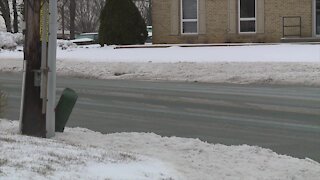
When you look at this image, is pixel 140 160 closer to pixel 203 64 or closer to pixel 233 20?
pixel 203 64

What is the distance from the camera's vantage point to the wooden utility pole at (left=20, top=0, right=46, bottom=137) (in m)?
7.70

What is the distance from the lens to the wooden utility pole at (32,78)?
770cm

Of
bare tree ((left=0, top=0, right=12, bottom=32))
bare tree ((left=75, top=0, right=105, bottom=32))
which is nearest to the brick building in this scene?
bare tree ((left=0, top=0, right=12, bottom=32))

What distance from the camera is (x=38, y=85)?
25.4 feet

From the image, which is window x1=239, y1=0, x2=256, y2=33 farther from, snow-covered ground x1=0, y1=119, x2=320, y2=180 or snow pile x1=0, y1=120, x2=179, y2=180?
snow pile x1=0, y1=120, x2=179, y2=180

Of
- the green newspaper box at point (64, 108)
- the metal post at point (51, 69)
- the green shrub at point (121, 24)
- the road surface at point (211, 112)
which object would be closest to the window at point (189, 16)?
the green shrub at point (121, 24)

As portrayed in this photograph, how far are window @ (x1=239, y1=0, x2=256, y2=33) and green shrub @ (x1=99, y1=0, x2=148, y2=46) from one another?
5111 mm

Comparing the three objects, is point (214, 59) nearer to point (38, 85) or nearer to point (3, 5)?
point (38, 85)

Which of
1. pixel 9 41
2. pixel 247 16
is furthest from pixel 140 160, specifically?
pixel 9 41

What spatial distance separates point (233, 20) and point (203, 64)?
378 inches

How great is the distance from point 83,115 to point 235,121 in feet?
10.1

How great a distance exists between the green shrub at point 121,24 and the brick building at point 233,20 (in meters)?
1.54

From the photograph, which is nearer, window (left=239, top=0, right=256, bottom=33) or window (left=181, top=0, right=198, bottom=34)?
window (left=239, top=0, right=256, bottom=33)

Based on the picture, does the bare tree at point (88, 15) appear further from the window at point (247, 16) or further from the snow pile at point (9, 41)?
the window at point (247, 16)
